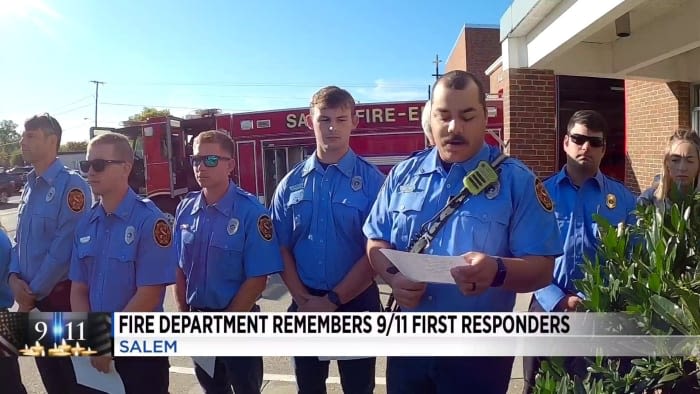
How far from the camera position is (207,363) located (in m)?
1.85

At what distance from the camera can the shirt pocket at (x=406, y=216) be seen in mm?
1499

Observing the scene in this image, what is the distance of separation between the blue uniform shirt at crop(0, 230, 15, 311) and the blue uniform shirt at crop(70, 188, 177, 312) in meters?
0.39

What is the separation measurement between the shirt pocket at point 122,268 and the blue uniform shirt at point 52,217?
0.24 meters

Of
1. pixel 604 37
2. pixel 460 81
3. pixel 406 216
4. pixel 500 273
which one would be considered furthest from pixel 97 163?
pixel 604 37

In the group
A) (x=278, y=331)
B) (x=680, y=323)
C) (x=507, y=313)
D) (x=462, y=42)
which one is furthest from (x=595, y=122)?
(x=278, y=331)

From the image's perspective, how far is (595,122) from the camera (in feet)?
5.59

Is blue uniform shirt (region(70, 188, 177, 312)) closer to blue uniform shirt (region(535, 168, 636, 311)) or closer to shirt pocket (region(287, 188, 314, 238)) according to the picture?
shirt pocket (region(287, 188, 314, 238))

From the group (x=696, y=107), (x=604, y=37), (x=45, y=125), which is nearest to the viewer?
(x=45, y=125)

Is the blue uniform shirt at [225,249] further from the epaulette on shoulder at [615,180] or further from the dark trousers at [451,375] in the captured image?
the epaulette on shoulder at [615,180]

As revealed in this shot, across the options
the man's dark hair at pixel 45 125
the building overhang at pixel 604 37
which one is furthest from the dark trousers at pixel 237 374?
the building overhang at pixel 604 37

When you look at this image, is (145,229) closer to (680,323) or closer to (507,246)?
(507,246)

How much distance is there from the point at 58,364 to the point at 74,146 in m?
0.87

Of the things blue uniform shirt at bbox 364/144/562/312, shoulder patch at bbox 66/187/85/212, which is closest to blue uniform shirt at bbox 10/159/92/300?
shoulder patch at bbox 66/187/85/212

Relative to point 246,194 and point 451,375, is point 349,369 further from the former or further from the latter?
point 246,194
